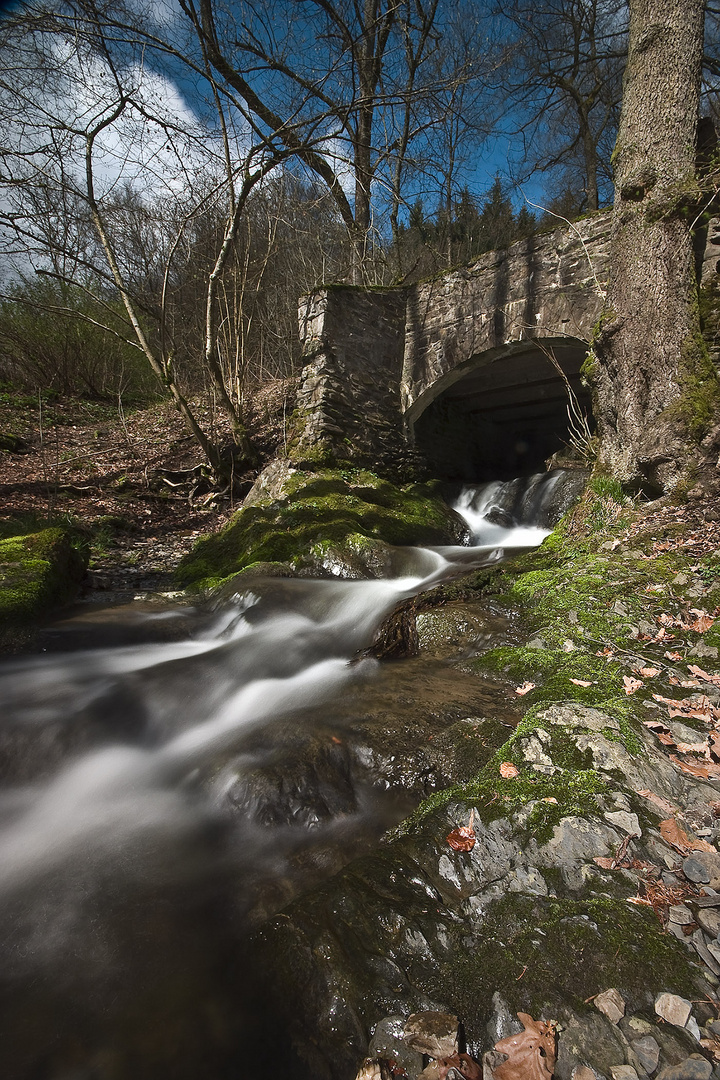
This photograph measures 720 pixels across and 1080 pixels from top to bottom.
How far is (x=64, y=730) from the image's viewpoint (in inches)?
104

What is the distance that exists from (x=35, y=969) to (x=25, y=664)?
2.51m

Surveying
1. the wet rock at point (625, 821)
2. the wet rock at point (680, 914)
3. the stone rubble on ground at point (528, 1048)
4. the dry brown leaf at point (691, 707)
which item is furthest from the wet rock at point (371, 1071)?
the dry brown leaf at point (691, 707)

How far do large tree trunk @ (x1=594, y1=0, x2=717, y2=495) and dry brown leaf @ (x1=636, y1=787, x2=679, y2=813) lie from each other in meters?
3.53

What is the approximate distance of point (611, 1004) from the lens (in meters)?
1.06

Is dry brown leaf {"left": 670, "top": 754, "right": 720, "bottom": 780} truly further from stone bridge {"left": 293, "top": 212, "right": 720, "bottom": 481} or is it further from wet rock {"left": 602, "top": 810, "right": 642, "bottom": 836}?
stone bridge {"left": 293, "top": 212, "right": 720, "bottom": 481}

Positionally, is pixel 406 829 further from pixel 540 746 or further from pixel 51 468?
pixel 51 468

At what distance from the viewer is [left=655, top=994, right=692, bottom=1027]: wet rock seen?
1015 mm

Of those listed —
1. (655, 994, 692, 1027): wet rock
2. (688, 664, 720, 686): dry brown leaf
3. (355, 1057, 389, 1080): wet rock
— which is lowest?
(355, 1057, 389, 1080): wet rock

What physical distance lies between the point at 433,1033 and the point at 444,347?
25.6ft

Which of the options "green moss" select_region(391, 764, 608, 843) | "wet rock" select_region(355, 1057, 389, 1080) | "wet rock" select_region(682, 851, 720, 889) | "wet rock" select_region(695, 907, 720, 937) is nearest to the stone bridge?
"green moss" select_region(391, 764, 608, 843)

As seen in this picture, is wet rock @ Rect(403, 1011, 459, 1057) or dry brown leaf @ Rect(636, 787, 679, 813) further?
dry brown leaf @ Rect(636, 787, 679, 813)

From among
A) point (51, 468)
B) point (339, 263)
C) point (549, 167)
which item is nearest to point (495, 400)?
point (339, 263)

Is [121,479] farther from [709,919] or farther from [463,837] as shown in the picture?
[709,919]

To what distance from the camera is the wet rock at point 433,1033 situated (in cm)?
105
